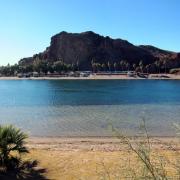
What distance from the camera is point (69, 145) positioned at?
22.1 meters

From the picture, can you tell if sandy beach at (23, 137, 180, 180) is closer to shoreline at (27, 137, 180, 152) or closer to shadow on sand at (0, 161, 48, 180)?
shoreline at (27, 137, 180, 152)

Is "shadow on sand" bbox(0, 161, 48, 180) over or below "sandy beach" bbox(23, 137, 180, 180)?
over

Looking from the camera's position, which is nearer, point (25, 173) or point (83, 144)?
point (25, 173)

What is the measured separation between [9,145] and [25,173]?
125 cm

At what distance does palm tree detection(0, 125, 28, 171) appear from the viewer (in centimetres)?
1352

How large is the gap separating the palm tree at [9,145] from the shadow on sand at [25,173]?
335mm

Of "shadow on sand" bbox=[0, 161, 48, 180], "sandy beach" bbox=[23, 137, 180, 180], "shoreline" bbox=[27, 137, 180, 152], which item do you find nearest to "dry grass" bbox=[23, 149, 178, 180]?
"sandy beach" bbox=[23, 137, 180, 180]

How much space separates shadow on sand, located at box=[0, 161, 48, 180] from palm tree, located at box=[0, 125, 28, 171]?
1.10 feet

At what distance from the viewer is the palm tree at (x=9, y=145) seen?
44.4 feet

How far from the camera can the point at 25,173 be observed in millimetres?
13492

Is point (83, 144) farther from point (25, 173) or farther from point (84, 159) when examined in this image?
point (25, 173)

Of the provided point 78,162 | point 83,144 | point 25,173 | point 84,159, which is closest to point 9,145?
point 25,173

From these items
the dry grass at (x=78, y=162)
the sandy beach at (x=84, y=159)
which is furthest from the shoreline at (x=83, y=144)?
the dry grass at (x=78, y=162)

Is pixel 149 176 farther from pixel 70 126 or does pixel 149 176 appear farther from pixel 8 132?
pixel 70 126
